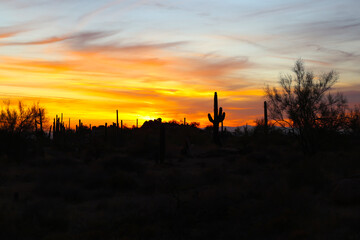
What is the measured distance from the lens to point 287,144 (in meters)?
36.9

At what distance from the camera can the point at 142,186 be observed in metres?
16.6

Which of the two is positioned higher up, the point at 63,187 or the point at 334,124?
the point at 334,124

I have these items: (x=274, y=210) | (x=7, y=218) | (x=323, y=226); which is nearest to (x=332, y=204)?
(x=274, y=210)

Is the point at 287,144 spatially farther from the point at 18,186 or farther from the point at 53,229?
the point at 53,229

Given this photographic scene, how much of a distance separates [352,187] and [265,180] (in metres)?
3.65

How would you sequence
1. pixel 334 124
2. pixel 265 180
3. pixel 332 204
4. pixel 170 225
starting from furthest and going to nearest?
pixel 334 124, pixel 265 180, pixel 332 204, pixel 170 225

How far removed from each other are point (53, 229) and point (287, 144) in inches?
1169

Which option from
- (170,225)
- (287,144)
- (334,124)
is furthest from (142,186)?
(287,144)

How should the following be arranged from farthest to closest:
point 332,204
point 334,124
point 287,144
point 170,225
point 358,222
A: point 287,144 → point 334,124 → point 332,204 → point 170,225 → point 358,222

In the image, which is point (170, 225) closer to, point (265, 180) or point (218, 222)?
point (218, 222)

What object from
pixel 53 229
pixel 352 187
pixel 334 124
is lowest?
pixel 53 229

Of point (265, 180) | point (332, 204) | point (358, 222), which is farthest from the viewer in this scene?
point (265, 180)

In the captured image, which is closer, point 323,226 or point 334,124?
point 323,226

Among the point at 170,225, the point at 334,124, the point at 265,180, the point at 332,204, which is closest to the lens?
the point at 170,225
